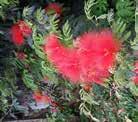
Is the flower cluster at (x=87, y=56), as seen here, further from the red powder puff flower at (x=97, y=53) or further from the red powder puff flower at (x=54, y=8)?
the red powder puff flower at (x=54, y=8)

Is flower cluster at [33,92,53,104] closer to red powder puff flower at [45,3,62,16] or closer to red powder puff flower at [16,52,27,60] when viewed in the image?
red powder puff flower at [16,52,27,60]

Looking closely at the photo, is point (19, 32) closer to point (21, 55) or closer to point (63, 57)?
point (21, 55)

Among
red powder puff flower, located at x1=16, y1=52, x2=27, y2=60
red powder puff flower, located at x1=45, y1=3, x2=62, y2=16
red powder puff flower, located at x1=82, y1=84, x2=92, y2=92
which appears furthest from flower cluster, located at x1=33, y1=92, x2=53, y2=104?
Answer: red powder puff flower, located at x1=45, y1=3, x2=62, y2=16

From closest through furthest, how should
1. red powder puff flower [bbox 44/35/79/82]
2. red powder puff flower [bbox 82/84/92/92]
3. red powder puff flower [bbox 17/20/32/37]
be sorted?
1. red powder puff flower [bbox 44/35/79/82]
2. red powder puff flower [bbox 82/84/92/92]
3. red powder puff flower [bbox 17/20/32/37]

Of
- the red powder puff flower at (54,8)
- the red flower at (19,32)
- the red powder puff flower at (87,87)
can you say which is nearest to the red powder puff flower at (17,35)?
the red flower at (19,32)

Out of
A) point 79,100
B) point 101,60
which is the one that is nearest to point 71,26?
point 79,100

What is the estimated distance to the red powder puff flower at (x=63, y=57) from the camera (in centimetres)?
212

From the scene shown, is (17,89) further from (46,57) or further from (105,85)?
(105,85)

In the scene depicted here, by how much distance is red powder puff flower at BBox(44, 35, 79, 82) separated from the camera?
2121 mm

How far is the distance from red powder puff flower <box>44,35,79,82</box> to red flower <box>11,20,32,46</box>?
0.32 m

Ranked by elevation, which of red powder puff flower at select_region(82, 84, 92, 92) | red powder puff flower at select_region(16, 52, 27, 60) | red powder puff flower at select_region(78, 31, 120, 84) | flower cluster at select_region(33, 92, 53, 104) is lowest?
flower cluster at select_region(33, 92, 53, 104)

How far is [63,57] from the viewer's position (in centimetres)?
214

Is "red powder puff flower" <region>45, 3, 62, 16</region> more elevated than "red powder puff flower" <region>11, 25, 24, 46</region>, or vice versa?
"red powder puff flower" <region>45, 3, 62, 16</region>

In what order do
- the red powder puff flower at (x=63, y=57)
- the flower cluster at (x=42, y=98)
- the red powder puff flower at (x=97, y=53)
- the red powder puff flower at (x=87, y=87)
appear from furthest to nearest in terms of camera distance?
the flower cluster at (x=42, y=98) → the red powder puff flower at (x=87, y=87) → the red powder puff flower at (x=63, y=57) → the red powder puff flower at (x=97, y=53)
